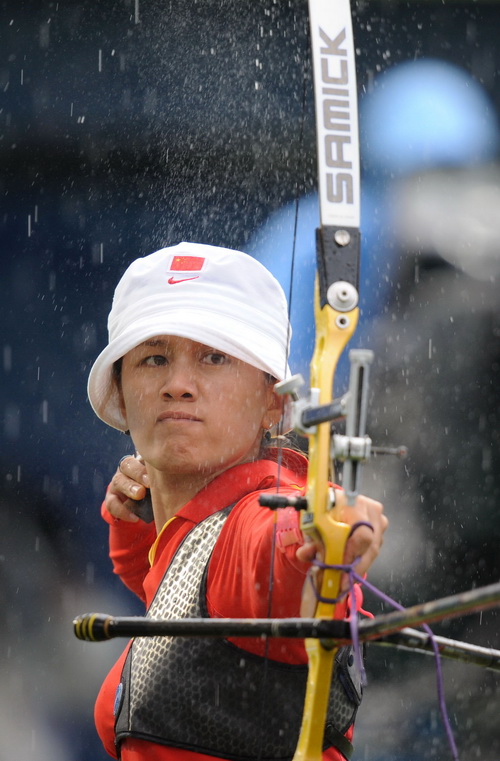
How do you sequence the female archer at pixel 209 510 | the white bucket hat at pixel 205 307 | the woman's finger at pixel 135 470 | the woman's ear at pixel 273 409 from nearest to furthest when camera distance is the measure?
the female archer at pixel 209 510 < the white bucket hat at pixel 205 307 < the woman's ear at pixel 273 409 < the woman's finger at pixel 135 470

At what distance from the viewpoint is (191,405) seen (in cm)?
139

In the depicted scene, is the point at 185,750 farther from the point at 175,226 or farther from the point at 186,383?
the point at 175,226

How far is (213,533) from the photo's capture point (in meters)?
1.29

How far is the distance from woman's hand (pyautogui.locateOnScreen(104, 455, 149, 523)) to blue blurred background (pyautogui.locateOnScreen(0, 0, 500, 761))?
34.9 inches

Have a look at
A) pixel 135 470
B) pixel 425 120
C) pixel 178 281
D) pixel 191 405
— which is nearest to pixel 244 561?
pixel 191 405

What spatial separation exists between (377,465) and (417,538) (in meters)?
0.20

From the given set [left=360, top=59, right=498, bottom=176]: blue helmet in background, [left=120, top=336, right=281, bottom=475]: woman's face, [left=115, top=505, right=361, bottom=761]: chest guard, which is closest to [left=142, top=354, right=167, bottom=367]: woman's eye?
[left=120, top=336, right=281, bottom=475]: woman's face

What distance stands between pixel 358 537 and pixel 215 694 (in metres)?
0.34

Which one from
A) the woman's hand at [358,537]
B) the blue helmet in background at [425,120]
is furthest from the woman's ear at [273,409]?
the blue helmet in background at [425,120]

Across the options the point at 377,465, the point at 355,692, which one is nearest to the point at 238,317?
Answer: the point at 355,692

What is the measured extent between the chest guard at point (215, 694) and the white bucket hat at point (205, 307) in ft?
0.78

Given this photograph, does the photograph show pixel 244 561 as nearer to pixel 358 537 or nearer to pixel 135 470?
pixel 358 537

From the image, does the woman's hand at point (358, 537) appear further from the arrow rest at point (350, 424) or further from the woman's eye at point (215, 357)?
the woman's eye at point (215, 357)

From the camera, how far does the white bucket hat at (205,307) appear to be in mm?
1376
